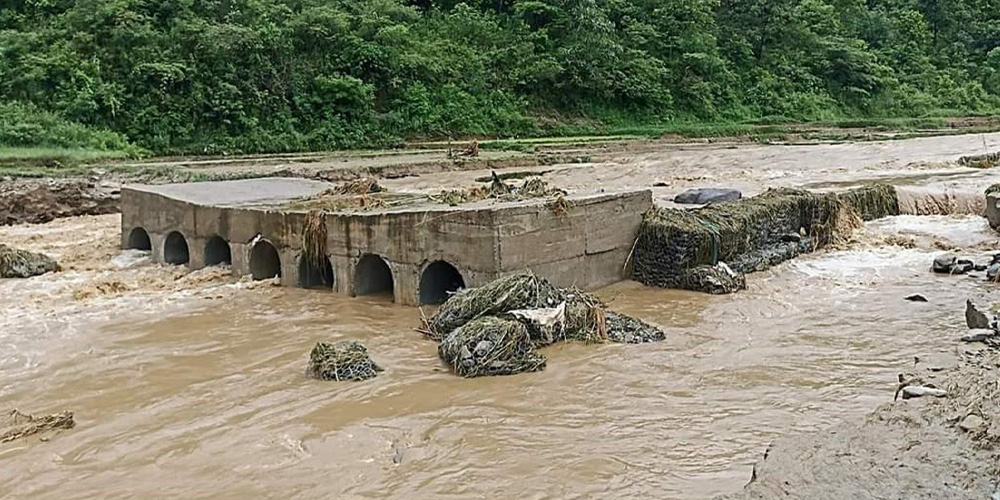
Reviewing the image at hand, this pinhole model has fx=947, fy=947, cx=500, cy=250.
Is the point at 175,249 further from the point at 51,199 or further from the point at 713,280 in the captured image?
the point at 713,280

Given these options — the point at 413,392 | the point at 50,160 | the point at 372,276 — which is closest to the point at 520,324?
the point at 413,392

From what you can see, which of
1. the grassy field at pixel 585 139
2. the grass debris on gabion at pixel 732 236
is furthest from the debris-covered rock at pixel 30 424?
the grassy field at pixel 585 139

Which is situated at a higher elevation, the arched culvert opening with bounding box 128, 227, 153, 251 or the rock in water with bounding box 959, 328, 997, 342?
the arched culvert opening with bounding box 128, 227, 153, 251

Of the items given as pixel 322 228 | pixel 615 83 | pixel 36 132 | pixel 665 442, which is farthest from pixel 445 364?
pixel 615 83

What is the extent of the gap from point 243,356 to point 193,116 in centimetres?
2325

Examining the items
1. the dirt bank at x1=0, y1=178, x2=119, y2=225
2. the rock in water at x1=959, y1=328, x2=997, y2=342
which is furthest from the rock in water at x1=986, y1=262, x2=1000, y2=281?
the dirt bank at x1=0, y1=178, x2=119, y2=225

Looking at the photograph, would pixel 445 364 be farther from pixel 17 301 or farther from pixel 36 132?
pixel 36 132

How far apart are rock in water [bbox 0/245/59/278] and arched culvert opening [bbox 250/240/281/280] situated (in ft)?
11.2

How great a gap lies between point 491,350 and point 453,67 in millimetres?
32707

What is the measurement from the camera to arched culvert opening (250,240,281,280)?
14383 mm

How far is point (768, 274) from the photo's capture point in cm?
1411

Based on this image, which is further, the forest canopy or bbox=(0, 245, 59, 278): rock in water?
the forest canopy

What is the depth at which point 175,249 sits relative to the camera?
54.2ft

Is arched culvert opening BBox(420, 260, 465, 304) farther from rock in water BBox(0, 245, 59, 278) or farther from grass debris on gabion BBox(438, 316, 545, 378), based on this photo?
rock in water BBox(0, 245, 59, 278)
